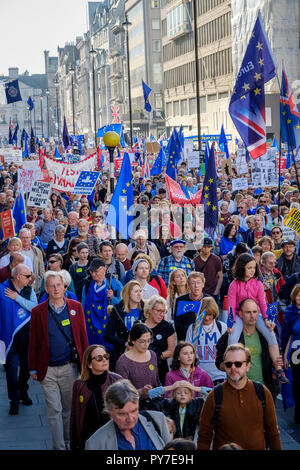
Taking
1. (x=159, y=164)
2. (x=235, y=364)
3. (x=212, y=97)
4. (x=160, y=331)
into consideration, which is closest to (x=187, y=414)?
(x=235, y=364)

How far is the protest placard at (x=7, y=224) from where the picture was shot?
1338 centimetres

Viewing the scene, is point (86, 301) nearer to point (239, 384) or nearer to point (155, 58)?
point (239, 384)

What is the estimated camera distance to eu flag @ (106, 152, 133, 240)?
502 inches

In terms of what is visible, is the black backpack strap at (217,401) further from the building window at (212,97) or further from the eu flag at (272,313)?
the building window at (212,97)

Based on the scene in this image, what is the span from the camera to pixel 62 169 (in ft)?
61.1

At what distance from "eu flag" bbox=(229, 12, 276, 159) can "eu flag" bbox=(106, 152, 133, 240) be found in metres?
2.07

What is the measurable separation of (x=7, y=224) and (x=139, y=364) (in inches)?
295

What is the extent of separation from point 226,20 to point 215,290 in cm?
5851

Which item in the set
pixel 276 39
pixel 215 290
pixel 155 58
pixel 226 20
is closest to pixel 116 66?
pixel 155 58

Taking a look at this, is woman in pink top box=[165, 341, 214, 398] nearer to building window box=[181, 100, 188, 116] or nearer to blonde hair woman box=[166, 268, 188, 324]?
blonde hair woman box=[166, 268, 188, 324]

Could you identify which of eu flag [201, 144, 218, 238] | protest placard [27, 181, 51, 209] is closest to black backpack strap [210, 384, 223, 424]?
eu flag [201, 144, 218, 238]

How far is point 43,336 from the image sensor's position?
23.4 ft

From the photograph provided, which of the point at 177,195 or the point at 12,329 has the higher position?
the point at 177,195

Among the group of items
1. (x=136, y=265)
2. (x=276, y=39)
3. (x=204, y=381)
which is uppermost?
(x=276, y=39)
